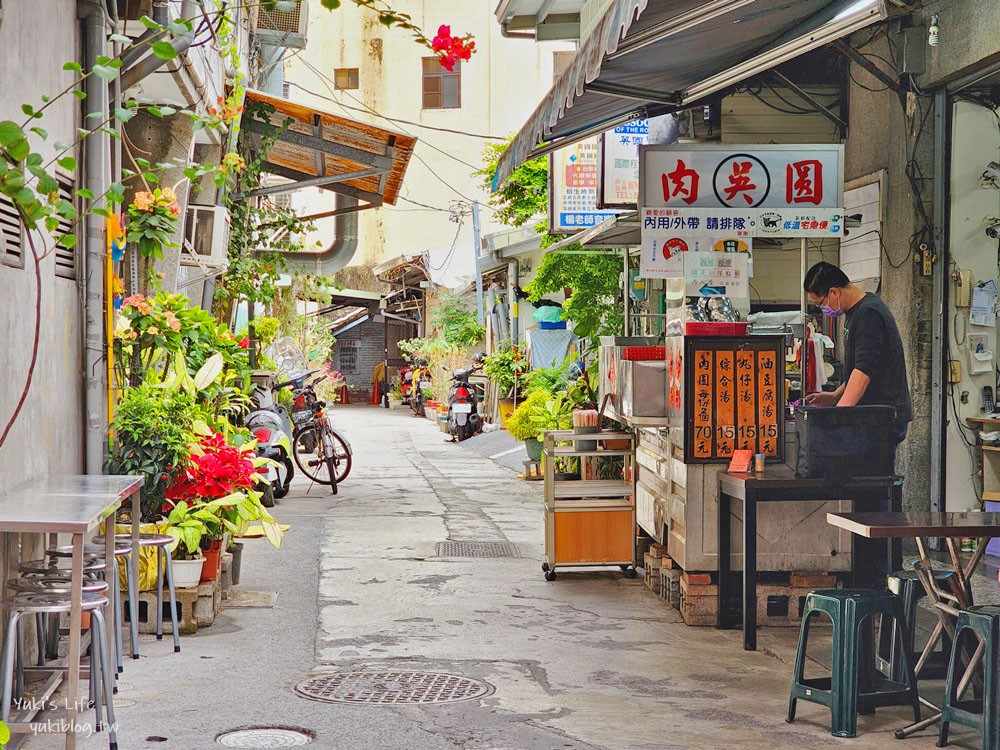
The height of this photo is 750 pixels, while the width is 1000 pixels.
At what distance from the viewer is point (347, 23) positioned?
39.9 m

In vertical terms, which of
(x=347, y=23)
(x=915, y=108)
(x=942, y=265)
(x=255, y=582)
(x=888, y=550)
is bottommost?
(x=255, y=582)

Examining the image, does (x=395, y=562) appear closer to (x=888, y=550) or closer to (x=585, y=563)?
(x=585, y=563)

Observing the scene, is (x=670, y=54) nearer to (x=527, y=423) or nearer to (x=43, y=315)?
(x=43, y=315)

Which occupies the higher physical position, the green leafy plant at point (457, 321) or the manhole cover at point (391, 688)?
the green leafy plant at point (457, 321)

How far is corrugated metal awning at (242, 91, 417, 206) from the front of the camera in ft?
42.3

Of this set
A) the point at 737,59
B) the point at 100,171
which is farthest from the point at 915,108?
the point at 100,171

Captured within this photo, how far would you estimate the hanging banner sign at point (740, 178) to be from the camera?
27.3ft

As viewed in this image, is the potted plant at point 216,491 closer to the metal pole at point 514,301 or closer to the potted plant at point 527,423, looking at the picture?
the potted plant at point 527,423

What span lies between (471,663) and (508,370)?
640 inches

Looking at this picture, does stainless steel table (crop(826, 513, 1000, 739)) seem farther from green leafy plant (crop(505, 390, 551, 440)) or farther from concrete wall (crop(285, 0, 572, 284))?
concrete wall (crop(285, 0, 572, 284))

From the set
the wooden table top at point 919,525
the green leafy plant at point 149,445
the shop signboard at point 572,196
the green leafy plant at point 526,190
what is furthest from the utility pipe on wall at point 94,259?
the green leafy plant at point 526,190

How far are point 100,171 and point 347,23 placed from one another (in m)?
34.8

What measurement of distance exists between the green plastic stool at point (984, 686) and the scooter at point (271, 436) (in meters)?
8.91

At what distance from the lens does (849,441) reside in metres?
6.77
